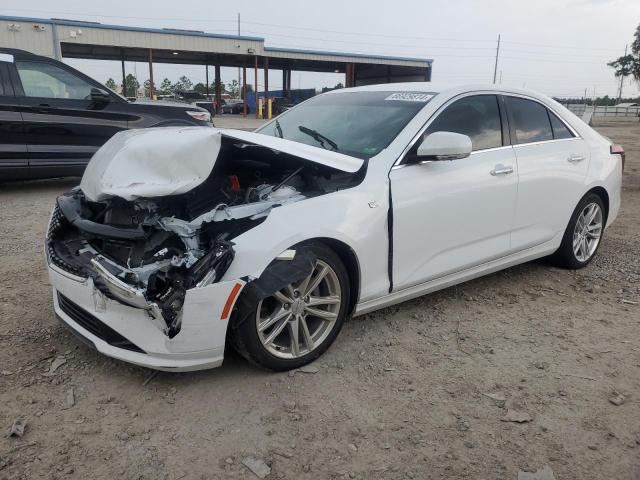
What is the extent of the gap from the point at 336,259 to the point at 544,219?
2119 millimetres

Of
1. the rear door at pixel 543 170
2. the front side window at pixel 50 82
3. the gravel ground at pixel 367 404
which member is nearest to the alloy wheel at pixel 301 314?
the gravel ground at pixel 367 404

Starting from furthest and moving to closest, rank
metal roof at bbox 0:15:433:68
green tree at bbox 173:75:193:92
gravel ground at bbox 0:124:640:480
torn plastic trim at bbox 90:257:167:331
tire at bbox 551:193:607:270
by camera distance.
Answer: green tree at bbox 173:75:193:92, metal roof at bbox 0:15:433:68, tire at bbox 551:193:607:270, torn plastic trim at bbox 90:257:167:331, gravel ground at bbox 0:124:640:480

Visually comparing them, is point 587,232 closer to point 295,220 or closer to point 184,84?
point 295,220

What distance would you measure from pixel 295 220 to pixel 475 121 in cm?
180

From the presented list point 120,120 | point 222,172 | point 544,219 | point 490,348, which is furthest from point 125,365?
point 120,120

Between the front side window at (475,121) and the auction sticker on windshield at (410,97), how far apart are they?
0.16m

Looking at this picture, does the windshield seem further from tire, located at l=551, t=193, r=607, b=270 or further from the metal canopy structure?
the metal canopy structure

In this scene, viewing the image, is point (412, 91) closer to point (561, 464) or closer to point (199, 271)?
point (199, 271)

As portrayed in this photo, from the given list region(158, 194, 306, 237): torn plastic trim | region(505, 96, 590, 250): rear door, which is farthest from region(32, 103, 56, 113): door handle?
region(505, 96, 590, 250): rear door

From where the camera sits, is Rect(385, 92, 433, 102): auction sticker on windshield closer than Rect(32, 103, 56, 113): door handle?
Yes

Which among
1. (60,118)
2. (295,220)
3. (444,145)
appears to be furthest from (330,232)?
(60,118)

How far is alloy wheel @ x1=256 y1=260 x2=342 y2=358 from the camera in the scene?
2.83 meters

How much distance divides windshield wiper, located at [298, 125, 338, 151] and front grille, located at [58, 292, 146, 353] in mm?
1757

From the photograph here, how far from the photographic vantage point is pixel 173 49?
3027 cm
